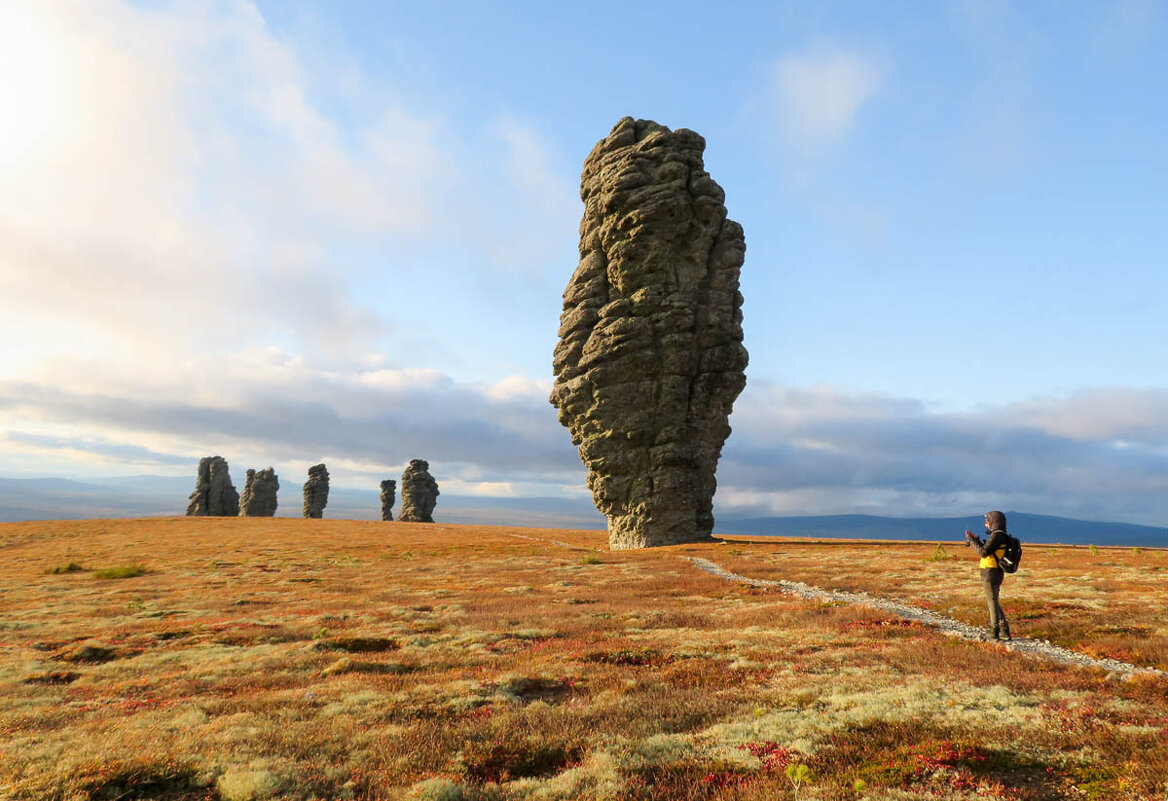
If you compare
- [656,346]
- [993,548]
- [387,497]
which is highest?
[656,346]

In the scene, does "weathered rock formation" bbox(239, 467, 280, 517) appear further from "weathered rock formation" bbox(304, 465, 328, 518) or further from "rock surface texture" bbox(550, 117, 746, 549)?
"rock surface texture" bbox(550, 117, 746, 549)

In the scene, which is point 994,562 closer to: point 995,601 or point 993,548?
point 993,548

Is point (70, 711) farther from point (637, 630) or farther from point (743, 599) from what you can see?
point (743, 599)

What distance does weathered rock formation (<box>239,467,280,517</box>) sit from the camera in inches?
5659

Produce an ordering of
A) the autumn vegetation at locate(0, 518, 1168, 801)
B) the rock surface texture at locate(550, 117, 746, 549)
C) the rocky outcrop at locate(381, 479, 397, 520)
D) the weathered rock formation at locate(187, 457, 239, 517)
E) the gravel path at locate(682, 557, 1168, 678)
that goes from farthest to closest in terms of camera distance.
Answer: the rocky outcrop at locate(381, 479, 397, 520), the weathered rock formation at locate(187, 457, 239, 517), the rock surface texture at locate(550, 117, 746, 549), the gravel path at locate(682, 557, 1168, 678), the autumn vegetation at locate(0, 518, 1168, 801)

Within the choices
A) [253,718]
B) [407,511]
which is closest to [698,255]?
[253,718]

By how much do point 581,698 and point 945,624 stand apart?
16.1m

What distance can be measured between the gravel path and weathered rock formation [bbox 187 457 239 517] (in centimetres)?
13737

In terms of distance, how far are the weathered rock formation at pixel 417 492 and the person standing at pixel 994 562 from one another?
136788 mm

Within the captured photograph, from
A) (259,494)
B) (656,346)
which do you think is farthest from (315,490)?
(656,346)

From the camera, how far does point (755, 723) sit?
39.3 ft

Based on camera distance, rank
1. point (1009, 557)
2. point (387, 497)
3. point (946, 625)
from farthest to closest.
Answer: point (387, 497)
point (946, 625)
point (1009, 557)

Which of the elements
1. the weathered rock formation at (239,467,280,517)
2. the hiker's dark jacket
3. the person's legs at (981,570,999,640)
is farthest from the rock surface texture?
the weathered rock formation at (239,467,280,517)

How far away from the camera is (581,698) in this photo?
14.2m
